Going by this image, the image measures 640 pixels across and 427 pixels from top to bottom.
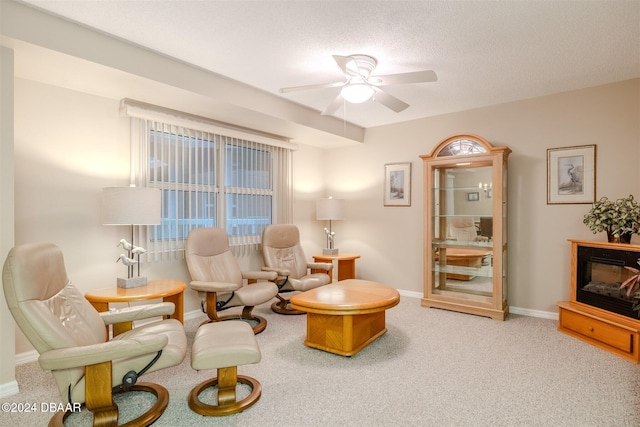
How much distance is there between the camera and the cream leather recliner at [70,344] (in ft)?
5.51

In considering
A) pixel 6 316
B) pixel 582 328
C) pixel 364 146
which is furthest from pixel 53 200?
pixel 582 328

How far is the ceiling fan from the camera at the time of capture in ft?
8.25

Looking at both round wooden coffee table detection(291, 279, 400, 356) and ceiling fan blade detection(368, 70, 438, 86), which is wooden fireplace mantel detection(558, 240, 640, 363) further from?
ceiling fan blade detection(368, 70, 438, 86)

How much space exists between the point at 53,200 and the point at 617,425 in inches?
171

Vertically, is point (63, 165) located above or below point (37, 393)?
above

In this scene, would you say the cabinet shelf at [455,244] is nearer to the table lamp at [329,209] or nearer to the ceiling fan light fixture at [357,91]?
the table lamp at [329,209]

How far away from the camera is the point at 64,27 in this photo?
238 centimetres

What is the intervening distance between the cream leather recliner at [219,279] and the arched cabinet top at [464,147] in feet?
8.41

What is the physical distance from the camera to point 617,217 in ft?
10.2

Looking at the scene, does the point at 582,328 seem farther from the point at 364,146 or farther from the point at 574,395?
the point at 364,146

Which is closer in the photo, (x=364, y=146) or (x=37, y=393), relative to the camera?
(x=37, y=393)

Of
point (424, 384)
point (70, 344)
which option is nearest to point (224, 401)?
point (70, 344)

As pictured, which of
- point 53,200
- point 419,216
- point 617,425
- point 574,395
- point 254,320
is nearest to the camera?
point 617,425

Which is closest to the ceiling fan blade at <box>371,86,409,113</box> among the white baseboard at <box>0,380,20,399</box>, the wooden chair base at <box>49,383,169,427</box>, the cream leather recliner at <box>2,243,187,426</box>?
the cream leather recliner at <box>2,243,187,426</box>
